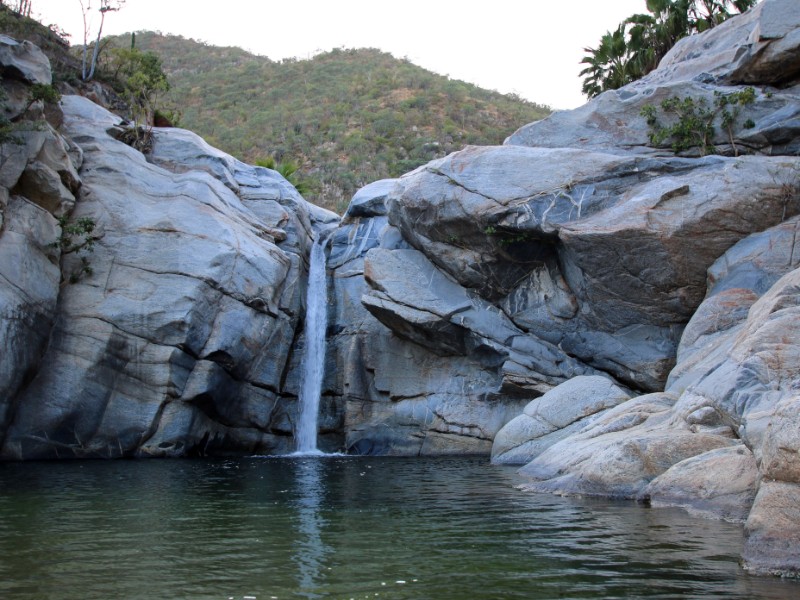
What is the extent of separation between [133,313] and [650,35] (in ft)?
105

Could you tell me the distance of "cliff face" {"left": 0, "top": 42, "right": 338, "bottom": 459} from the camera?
2270 cm

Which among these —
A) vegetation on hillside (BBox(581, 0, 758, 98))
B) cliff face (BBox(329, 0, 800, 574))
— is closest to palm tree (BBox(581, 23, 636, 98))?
vegetation on hillside (BBox(581, 0, 758, 98))

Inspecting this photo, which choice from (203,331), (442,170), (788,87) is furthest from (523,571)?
(788,87)

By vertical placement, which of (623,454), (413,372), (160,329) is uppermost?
(160,329)

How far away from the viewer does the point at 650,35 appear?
42250 mm

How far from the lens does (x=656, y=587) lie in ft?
23.9

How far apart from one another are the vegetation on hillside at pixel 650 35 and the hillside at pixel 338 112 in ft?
58.8

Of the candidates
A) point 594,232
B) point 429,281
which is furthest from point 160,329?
point 594,232

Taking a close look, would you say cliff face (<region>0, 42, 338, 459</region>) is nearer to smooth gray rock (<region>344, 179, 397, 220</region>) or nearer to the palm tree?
smooth gray rock (<region>344, 179, 397, 220</region>)

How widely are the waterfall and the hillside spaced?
24076 mm

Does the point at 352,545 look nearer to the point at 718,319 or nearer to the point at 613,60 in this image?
the point at 718,319

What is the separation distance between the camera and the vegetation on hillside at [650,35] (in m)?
40.8

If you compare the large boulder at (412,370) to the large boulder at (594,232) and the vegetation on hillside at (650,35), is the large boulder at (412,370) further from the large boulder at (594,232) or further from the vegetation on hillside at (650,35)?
the vegetation on hillside at (650,35)

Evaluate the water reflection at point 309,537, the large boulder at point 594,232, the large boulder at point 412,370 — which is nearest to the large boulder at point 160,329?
the large boulder at point 412,370
